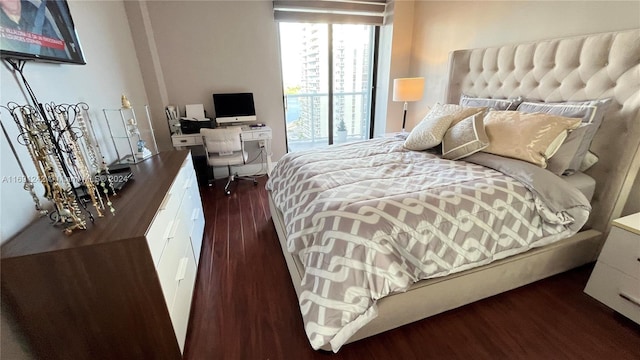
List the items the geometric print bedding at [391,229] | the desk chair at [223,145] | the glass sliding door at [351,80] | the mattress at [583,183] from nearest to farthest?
the geometric print bedding at [391,229] < the mattress at [583,183] < the desk chair at [223,145] < the glass sliding door at [351,80]

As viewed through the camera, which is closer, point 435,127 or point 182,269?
point 182,269

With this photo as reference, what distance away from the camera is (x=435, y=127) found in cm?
205

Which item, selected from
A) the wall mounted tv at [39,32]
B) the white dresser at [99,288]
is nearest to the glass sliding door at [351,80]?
the wall mounted tv at [39,32]

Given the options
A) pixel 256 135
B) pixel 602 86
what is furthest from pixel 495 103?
pixel 256 135

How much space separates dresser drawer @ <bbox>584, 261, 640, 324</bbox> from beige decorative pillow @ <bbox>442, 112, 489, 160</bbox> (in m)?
0.93

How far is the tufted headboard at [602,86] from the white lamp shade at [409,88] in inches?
40.1

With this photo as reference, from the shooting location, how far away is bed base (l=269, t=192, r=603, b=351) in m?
1.26

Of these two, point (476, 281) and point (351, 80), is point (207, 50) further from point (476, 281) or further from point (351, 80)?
point (476, 281)

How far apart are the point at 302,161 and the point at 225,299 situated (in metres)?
1.06

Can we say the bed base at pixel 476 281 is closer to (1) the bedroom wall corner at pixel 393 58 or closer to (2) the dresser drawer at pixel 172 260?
(2) the dresser drawer at pixel 172 260

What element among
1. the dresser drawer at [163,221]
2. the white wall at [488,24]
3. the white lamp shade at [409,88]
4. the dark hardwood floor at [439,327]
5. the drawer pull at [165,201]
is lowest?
the dark hardwood floor at [439,327]

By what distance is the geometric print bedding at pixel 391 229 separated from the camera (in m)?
1.11

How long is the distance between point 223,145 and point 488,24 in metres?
2.93

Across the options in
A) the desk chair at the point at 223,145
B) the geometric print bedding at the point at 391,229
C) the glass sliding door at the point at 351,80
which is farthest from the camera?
the glass sliding door at the point at 351,80
